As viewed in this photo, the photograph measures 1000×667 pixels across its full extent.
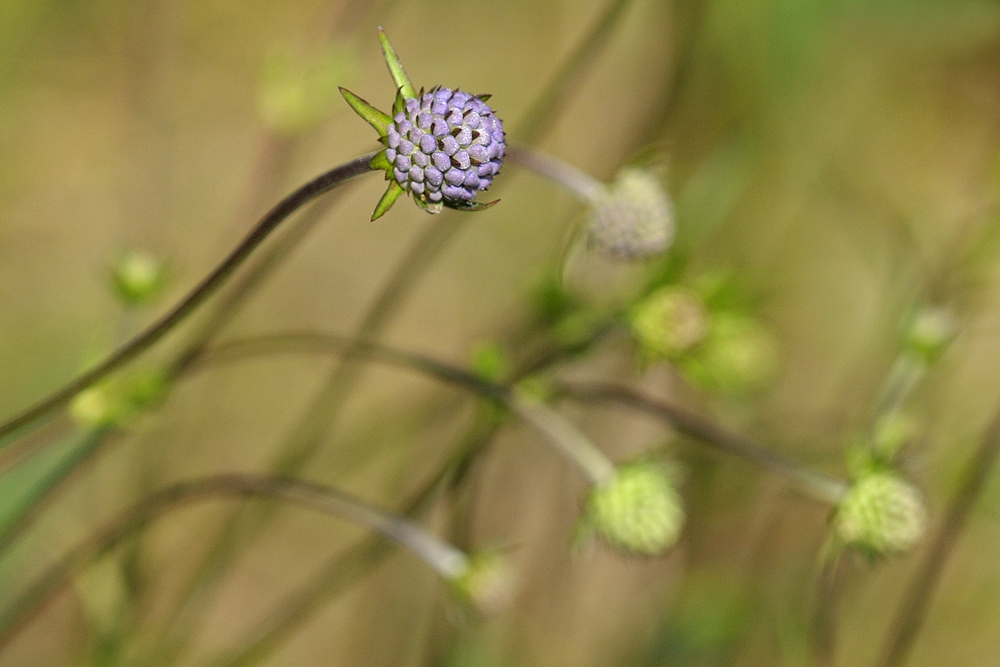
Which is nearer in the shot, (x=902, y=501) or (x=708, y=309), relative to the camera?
(x=902, y=501)

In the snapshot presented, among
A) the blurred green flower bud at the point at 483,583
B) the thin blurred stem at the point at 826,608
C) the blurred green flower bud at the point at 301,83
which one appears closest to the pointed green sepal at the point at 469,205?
the blurred green flower bud at the point at 483,583

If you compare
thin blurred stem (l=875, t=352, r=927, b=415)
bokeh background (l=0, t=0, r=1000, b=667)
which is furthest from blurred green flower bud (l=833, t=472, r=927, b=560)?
bokeh background (l=0, t=0, r=1000, b=667)

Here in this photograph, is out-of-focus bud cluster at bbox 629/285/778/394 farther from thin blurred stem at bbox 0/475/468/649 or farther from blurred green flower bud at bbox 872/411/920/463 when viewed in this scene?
thin blurred stem at bbox 0/475/468/649

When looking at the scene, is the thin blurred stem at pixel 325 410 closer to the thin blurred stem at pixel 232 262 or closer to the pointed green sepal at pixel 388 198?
the thin blurred stem at pixel 232 262

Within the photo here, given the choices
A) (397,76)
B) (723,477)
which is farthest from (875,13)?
(397,76)

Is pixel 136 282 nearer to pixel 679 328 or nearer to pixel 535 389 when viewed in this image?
pixel 535 389

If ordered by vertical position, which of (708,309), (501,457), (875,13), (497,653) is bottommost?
(497,653)

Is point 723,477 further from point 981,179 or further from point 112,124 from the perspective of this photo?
point 112,124
